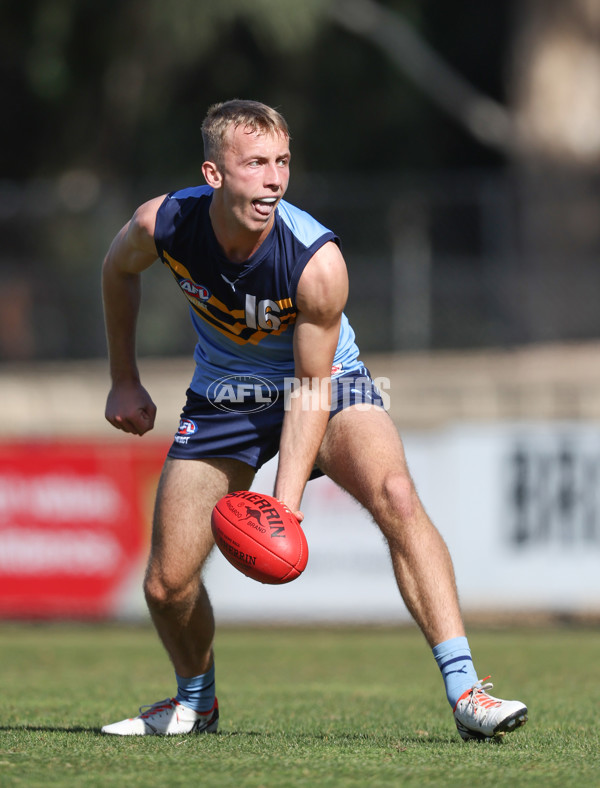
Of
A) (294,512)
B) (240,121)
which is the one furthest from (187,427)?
(240,121)

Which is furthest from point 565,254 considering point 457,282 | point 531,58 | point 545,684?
point 545,684

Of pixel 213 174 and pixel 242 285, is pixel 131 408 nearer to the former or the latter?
pixel 242 285

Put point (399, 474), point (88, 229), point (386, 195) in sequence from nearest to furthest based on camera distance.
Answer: point (399, 474), point (386, 195), point (88, 229)

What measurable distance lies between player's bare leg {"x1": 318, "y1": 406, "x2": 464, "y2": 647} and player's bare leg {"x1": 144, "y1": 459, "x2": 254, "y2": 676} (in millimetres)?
547

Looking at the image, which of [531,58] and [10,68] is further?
[10,68]

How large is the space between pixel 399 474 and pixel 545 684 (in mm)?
3002

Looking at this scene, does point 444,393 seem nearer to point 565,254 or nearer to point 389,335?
point 389,335

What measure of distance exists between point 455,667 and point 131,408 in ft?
5.38

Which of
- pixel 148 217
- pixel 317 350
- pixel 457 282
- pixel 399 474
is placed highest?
pixel 457 282

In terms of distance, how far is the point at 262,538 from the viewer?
4125mm

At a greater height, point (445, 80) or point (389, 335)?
point (445, 80)

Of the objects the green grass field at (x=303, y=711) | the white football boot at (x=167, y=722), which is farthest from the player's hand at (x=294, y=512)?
the white football boot at (x=167, y=722)

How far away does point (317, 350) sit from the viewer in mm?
4445

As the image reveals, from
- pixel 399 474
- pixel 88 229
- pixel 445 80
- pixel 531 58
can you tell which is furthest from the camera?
pixel 445 80
